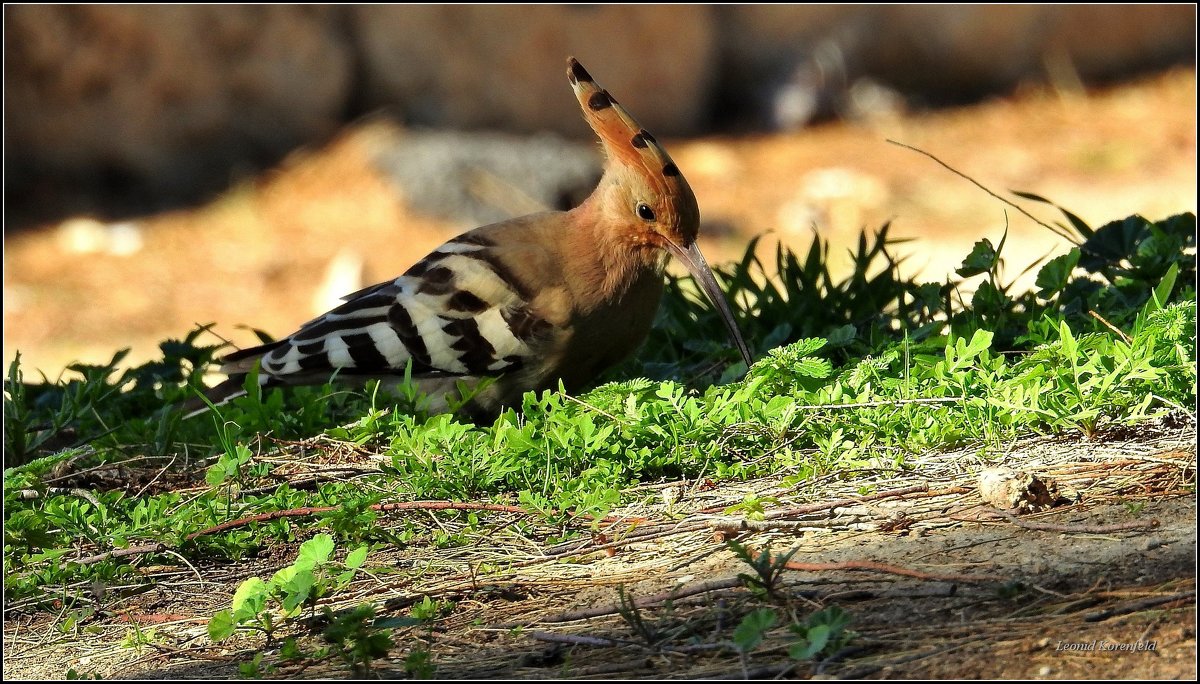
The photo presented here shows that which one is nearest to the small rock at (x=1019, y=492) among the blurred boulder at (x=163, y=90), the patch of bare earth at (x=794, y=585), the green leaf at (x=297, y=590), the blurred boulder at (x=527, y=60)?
the patch of bare earth at (x=794, y=585)

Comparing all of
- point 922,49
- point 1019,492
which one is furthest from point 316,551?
point 922,49

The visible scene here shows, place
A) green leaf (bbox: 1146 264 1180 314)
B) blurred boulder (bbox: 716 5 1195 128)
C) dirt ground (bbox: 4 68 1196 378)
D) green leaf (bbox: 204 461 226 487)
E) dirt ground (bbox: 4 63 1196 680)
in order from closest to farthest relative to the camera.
A: dirt ground (bbox: 4 63 1196 680) < green leaf (bbox: 204 461 226 487) < green leaf (bbox: 1146 264 1180 314) < dirt ground (bbox: 4 68 1196 378) < blurred boulder (bbox: 716 5 1195 128)

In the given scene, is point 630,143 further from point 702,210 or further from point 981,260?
point 702,210

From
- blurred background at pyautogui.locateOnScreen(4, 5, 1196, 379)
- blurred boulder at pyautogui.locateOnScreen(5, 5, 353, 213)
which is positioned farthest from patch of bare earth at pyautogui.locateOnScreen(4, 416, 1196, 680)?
blurred boulder at pyautogui.locateOnScreen(5, 5, 353, 213)

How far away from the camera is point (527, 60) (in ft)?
39.2

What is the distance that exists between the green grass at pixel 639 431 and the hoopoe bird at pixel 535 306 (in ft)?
0.58

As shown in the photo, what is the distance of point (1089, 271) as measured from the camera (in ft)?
13.0

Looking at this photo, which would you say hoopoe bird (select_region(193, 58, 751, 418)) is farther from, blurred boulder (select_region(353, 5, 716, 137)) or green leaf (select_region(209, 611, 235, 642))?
blurred boulder (select_region(353, 5, 716, 137))

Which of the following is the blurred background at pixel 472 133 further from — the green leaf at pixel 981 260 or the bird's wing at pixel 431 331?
the bird's wing at pixel 431 331

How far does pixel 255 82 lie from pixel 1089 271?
8700mm

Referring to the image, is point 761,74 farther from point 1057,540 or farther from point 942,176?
point 1057,540

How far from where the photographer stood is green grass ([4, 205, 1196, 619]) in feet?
9.45

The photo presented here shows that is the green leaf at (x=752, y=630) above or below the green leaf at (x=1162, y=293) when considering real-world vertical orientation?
below

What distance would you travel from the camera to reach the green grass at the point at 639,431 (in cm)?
288
